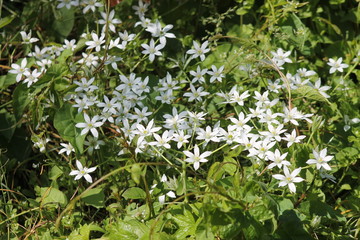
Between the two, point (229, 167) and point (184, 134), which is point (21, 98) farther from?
point (229, 167)

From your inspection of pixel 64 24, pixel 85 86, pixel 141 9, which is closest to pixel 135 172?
pixel 85 86

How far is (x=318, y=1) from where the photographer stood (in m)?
2.66

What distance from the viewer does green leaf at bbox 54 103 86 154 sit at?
1.90 m

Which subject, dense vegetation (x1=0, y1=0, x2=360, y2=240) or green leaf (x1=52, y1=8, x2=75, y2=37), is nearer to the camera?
dense vegetation (x1=0, y1=0, x2=360, y2=240)

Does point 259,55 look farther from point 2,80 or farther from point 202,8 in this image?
point 2,80

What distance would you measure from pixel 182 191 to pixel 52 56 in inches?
36.4

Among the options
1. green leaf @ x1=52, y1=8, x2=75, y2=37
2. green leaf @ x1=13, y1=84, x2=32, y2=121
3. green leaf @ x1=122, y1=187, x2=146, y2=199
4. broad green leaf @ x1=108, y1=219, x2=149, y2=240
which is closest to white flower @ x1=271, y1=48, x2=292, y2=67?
green leaf @ x1=122, y1=187, x2=146, y2=199

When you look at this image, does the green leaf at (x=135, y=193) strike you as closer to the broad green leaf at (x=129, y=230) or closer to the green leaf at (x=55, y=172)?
the broad green leaf at (x=129, y=230)

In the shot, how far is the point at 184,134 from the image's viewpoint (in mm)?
1903

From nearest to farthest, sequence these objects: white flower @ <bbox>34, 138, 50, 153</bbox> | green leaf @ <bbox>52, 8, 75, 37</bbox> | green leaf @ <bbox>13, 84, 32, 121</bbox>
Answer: white flower @ <bbox>34, 138, 50, 153</bbox>
green leaf @ <bbox>13, 84, 32, 121</bbox>
green leaf @ <bbox>52, 8, 75, 37</bbox>

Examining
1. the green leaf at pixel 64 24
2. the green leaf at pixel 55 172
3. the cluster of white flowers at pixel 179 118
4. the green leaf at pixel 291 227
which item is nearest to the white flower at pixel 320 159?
the cluster of white flowers at pixel 179 118

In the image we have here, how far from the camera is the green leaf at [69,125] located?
1902 mm

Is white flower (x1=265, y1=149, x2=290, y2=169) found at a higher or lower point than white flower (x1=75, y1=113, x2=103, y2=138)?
lower

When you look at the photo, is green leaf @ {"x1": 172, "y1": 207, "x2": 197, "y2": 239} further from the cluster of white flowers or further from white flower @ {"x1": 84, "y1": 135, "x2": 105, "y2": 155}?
white flower @ {"x1": 84, "y1": 135, "x2": 105, "y2": 155}
